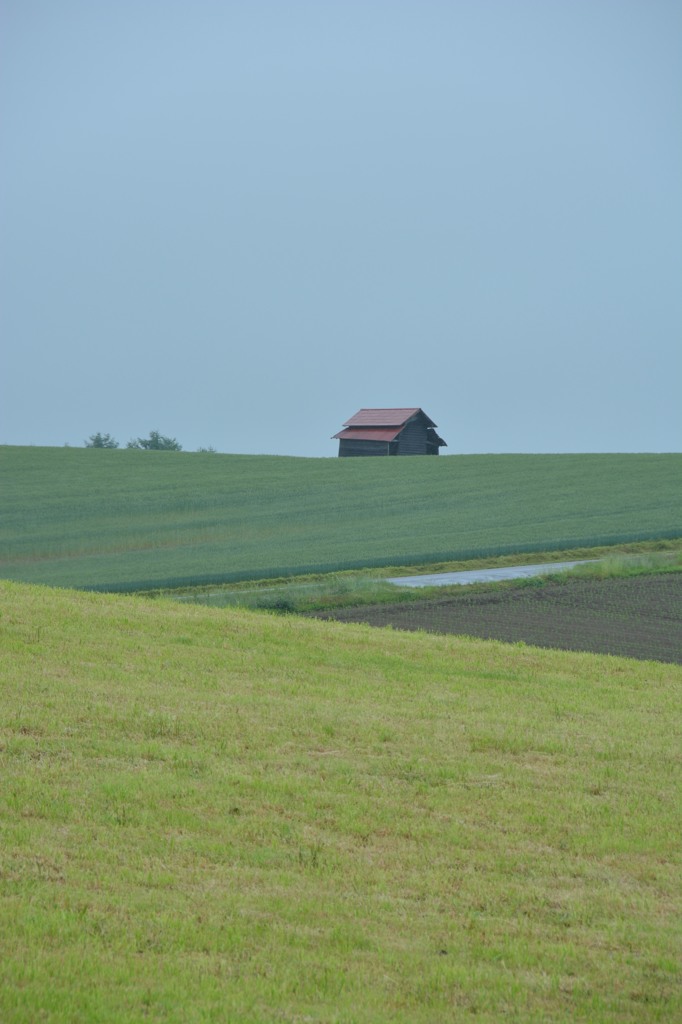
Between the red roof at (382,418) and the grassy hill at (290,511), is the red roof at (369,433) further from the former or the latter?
the grassy hill at (290,511)

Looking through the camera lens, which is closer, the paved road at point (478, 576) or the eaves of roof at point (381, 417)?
the paved road at point (478, 576)

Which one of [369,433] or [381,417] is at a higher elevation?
[381,417]

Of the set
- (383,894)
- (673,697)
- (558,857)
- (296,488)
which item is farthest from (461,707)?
(296,488)

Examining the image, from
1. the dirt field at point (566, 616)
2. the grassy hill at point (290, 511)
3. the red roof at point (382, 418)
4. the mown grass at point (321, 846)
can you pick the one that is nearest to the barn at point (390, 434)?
the red roof at point (382, 418)

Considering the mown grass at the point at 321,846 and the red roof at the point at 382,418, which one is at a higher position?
the red roof at the point at 382,418

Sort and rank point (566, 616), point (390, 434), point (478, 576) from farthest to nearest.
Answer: point (390, 434) < point (478, 576) < point (566, 616)

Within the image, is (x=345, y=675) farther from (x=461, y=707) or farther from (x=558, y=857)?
(x=558, y=857)

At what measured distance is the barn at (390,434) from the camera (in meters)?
79.7

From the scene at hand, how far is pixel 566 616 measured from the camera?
22875 mm

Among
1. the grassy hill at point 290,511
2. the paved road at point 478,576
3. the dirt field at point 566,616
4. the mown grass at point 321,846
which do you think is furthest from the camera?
the grassy hill at point 290,511

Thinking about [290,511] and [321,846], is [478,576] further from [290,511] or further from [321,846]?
[321,846]

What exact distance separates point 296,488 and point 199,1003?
153 feet

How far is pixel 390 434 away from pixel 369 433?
2164 millimetres

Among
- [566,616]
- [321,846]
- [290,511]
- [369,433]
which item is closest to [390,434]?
[369,433]
